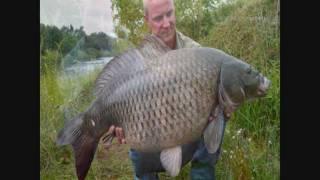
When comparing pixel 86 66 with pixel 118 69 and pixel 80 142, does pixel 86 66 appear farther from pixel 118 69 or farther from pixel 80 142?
pixel 80 142

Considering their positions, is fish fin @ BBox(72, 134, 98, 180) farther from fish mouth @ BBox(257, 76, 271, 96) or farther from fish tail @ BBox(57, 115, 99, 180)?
fish mouth @ BBox(257, 76, 271, 96)

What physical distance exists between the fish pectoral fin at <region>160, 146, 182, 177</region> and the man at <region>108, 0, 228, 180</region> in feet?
0.12

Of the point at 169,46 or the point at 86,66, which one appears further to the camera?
the point at 86,66

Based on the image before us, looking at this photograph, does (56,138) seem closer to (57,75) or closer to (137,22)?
(57,75)

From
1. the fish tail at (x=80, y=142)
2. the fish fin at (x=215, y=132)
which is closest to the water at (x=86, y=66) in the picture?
the fish tail at (x=80, y=142)

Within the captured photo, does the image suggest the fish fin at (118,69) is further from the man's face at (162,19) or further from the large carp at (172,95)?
the man's face at (162,19)

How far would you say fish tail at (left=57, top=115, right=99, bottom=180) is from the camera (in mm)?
3239

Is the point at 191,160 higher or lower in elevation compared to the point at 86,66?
lower

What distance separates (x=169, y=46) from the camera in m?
3.16

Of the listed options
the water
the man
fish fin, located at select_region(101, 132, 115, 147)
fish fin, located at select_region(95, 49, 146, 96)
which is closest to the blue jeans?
the man

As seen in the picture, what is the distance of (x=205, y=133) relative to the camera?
3.07 meters

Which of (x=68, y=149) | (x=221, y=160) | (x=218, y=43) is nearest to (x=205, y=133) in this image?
(x=221, y=160)

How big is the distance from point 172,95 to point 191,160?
343mm

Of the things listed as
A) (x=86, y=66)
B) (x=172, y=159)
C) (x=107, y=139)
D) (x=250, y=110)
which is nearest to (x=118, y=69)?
(x=86, y=66)
